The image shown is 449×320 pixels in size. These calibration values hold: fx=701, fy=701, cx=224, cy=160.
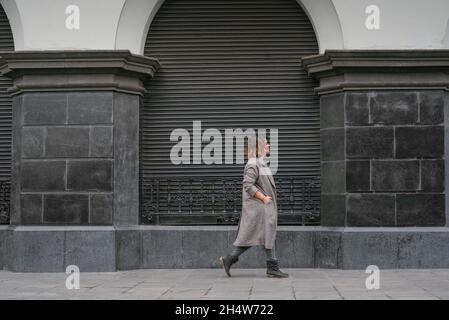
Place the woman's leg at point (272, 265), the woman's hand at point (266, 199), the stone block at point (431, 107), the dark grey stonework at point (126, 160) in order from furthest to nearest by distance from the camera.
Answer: the dark grey stonework at point (126, 160) → the stone block at point (431, 107) → the woman's leg at point (272, 265) → the woman's hand at point (266, 199)

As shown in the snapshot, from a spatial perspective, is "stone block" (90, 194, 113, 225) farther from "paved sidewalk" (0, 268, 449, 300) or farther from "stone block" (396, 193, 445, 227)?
"stone block" (396, 193, 445, 227)

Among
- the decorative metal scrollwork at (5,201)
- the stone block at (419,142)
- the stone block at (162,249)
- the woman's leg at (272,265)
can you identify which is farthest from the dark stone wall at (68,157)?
the stone block at (419,142)

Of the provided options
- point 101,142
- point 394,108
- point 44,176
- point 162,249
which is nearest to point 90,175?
point 101,142

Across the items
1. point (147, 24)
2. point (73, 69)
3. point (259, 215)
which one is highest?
point (147, 24)

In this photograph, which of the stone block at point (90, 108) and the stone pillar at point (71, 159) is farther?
the stone block at point (90, 108)

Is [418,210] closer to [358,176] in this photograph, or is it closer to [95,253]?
[358,176]

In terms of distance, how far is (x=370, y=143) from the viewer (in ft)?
37.2

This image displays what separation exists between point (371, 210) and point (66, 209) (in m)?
4.94

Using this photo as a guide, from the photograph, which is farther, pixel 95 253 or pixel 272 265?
pixel 95 253

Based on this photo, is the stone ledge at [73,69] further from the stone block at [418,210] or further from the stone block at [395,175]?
the stone block at [418,210]

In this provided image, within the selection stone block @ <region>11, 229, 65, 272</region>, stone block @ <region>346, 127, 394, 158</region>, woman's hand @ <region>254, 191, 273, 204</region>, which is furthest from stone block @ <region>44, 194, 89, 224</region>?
stone block @ <region>346, 127, 394, 158</region>

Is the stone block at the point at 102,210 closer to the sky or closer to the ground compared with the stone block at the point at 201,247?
closer to the sky

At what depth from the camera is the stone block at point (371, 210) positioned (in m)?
11.2

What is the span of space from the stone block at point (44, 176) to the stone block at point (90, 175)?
146 mm
